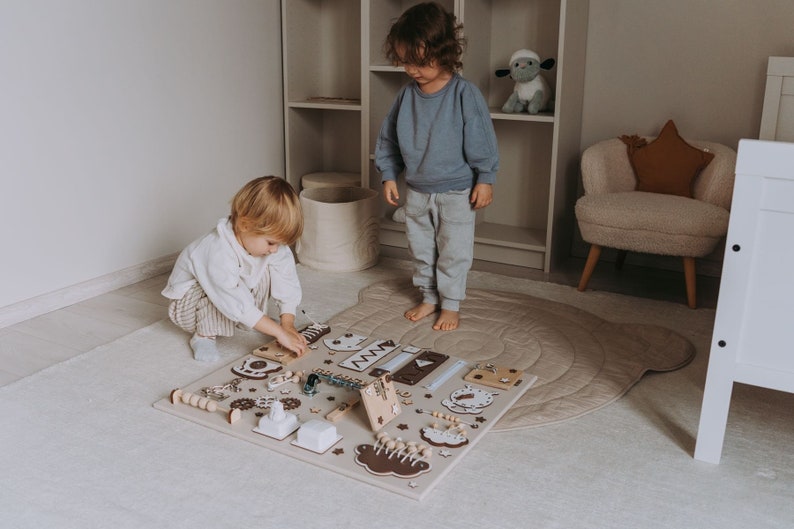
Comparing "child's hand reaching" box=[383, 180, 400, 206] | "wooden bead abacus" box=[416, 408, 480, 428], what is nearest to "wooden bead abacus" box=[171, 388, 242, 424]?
"wooden bead abacus" box=[416, 408, 480, 428]

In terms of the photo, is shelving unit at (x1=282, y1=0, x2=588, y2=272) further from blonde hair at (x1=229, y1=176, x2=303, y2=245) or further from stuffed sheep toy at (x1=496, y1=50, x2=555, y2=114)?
blonde hair at (x1=229, y1=176, x2=303, y2=245)

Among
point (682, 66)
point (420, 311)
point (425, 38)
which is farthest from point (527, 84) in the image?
point (420, 311)

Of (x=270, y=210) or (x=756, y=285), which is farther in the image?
(x=270, y=210)

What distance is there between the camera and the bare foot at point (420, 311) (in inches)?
93.0

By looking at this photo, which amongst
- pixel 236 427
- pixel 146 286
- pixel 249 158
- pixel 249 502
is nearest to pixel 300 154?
pixel 249 158

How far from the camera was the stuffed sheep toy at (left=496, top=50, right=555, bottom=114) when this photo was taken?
2844 mm

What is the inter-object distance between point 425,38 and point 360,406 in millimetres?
998

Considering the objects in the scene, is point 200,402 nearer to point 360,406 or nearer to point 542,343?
point 360,406

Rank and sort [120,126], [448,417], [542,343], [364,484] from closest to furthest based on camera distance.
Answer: [364,484] < [448,417] < [542,343] < [120,126]

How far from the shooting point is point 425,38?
2.09 m

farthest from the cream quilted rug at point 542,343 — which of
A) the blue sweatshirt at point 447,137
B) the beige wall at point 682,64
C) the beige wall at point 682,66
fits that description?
the beige wall at point 682,64

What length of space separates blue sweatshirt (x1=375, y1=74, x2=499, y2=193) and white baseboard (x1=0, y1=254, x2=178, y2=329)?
3.32 feet

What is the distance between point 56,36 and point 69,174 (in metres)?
0.41

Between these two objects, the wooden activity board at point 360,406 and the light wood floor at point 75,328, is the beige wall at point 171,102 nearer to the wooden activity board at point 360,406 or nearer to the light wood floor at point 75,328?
the light wood floor at point 75,328
